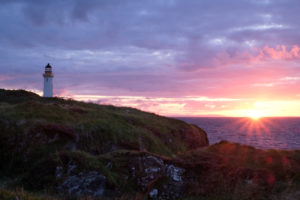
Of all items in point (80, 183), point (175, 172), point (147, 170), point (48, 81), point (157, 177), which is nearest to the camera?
point (80, 183)

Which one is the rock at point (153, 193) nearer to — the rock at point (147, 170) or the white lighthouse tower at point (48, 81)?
the rock at point (147, 170)

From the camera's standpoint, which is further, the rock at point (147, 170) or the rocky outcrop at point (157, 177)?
the rock at point (147, 170)

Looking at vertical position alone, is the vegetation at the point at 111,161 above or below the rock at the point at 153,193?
above

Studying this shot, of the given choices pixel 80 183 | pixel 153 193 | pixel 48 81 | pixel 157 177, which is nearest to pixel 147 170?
pixel 157 177

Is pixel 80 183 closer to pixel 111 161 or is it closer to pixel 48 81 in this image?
pixel 111 161

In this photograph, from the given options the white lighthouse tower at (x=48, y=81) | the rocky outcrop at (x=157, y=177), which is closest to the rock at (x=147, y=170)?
the rocky outcrop at (x=157, y=177)

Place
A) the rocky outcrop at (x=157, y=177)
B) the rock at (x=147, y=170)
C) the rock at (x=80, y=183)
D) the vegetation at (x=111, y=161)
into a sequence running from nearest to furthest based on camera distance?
the rock at (x=80, y=183) → the vegetation at (x=111, y=161) → the rocky outcrop at (x=157, y=177) → the rock at (x=147, y=170)

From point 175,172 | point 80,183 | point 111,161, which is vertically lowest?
point 80,183

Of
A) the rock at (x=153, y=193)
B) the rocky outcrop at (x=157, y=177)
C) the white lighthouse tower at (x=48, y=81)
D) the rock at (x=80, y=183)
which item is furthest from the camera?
the white lighthouse tower at (x=48, y=81)

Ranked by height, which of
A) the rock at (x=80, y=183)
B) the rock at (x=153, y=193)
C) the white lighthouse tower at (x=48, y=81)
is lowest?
the rock at (x=153, y=193)

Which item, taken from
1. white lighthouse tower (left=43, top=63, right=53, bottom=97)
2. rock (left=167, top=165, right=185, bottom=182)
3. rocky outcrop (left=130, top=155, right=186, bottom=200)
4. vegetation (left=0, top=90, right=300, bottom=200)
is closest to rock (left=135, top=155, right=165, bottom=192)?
rocky outcrop (left=130, top=155, right=186, bottom=200)

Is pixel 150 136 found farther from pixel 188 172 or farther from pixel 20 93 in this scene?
pixel 20 93

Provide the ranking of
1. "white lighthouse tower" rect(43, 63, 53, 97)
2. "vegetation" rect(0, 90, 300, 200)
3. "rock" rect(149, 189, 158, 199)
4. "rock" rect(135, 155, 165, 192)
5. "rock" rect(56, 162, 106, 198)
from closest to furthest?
1. "rock" rect(56, 162, 106, 198)
2. "rock" rect(149, 189, 158, 199)
3. "vegetation" rect(0, 90, 300, 200)
4. "rock" rect(135, 155, 165, 192)
5. "white lighthouse tower" rect(43, 63, 53, 97)

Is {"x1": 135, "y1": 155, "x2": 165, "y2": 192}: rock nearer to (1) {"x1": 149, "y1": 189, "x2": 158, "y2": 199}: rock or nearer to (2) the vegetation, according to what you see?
(2) the vegetation
